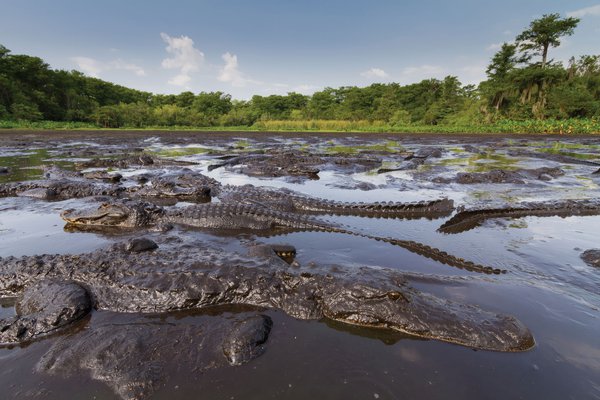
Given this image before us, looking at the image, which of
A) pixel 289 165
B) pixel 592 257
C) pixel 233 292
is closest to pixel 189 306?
pixel 233 292

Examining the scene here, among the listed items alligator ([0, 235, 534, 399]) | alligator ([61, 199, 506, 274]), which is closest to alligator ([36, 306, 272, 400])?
alligator ([0, 235, 534, 399])

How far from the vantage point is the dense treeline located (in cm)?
4150

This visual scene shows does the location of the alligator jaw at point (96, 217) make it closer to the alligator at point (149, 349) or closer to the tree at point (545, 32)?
the alligator at point (149, 349)

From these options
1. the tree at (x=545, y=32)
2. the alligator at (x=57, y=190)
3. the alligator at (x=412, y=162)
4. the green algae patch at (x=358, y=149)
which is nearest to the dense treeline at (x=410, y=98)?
the tree at (x=545, y=32)

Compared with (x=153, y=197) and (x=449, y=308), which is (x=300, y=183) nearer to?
(x=153, y=197)

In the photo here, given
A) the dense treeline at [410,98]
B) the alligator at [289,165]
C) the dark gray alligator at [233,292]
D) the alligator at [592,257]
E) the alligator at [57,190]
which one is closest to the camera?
the dark gray alligator at [233,292]

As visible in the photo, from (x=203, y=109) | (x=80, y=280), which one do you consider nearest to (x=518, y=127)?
(x=80, y=280)

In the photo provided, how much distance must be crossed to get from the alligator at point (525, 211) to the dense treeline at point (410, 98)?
138 ft

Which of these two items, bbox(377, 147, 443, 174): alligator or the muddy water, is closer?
the muddy water

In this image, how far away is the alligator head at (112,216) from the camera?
5.59 metres

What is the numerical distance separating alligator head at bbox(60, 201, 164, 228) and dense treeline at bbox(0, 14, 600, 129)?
43.4 m

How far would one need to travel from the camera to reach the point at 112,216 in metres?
5.61

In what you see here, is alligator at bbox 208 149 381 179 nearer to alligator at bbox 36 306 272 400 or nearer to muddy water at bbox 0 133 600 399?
muddy water at bbox 0 133 600 399

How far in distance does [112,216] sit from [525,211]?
309 inches
